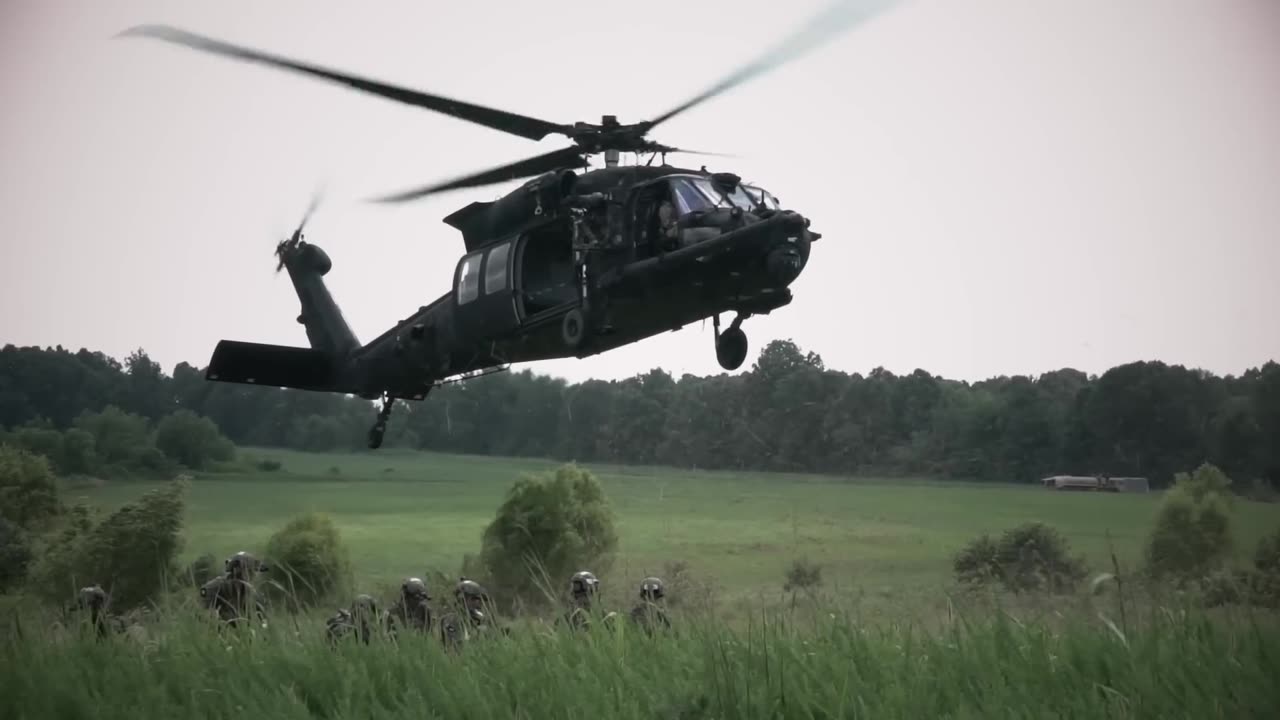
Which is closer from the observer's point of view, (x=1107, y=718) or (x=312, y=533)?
(x=1107, y=718)

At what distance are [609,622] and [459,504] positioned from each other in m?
28.4

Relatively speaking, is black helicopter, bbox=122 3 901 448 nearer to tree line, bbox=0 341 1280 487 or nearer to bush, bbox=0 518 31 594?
tree line, bbox=0 341 1280 487

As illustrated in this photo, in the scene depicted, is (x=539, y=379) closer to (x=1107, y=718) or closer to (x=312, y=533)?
(x=312, y=533)

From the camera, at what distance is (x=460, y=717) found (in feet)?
17.5

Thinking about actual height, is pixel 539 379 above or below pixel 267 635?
above

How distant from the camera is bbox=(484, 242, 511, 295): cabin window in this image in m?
12.1

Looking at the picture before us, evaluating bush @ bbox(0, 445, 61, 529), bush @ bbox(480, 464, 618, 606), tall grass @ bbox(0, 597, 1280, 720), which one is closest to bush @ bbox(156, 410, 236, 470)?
bush @ bbox(0, 445, 61, 529)

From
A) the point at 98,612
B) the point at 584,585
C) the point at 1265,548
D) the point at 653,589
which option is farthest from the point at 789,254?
the point at 1265,548

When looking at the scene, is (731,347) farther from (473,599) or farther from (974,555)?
(974,555)

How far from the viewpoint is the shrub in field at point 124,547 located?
1024 inches

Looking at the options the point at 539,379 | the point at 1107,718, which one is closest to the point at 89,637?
the point at 1107,718

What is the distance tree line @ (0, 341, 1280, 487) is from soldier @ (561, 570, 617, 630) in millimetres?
15544

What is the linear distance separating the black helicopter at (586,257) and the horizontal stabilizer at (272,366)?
2 centimetres

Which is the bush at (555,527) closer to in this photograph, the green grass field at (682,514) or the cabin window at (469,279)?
the green grass field at (682,514)
